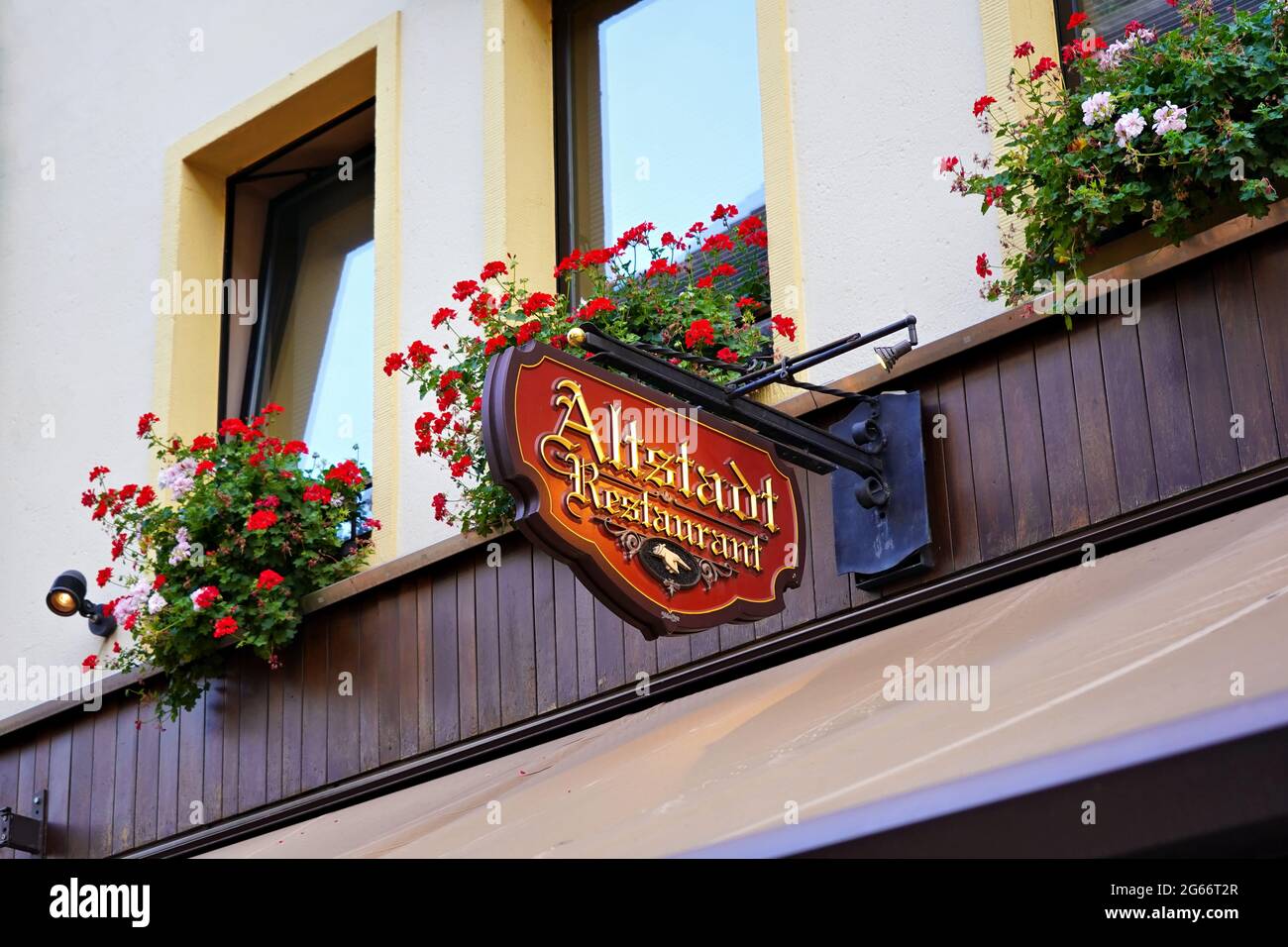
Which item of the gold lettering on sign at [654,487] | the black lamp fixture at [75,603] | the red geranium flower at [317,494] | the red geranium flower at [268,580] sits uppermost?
the red geranium flower at [317,494]

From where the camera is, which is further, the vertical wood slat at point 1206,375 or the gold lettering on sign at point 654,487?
the vertical wood slat at point 1206,375

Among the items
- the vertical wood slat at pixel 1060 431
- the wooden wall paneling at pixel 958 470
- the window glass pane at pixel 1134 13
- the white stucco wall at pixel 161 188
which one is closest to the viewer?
the vertical wood slat at pixel 1060 431

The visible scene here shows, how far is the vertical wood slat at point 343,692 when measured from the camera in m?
7.54

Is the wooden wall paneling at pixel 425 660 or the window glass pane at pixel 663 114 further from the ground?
the window glass pane at pixel 663 114

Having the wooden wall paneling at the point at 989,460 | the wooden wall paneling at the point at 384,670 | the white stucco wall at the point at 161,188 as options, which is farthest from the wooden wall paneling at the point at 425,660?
the wooden wall paneling at the point at 989,460

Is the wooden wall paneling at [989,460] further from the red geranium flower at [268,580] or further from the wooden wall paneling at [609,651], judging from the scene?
the red geranium flower at [268,580]

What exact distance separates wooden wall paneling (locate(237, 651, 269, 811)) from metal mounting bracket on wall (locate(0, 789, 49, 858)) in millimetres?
1397

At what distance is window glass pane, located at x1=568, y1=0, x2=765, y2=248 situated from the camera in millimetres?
7625

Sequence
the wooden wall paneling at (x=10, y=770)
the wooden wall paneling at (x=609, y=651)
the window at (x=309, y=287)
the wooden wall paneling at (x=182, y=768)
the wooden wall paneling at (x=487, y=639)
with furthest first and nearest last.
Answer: the wooden wall paneling at (x=10, y=770)
the window at (x=309, y=287)
the wooden wall paneling at (x=182, y=768)
the wooden wall paneling at (x=487, y=639)
the wooden wall paneling at (x=609, y=651)

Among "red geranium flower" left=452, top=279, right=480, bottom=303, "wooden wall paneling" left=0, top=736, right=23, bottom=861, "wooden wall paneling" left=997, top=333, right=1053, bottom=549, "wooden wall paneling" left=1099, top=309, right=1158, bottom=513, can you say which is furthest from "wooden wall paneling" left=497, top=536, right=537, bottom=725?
"wooden wall paneling" left=0, top=736, right=23, bottom=861

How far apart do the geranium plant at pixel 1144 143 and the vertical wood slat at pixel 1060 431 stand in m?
0.20

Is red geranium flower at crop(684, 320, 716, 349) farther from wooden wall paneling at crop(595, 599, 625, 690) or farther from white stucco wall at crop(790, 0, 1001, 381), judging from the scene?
wooden wall paneling at crop(595, 599, 625, 690)

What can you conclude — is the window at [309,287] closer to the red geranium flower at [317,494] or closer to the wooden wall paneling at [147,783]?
the red geranium flower at [317,494]

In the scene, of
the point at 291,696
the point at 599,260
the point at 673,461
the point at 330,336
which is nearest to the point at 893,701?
the point at 673,461
